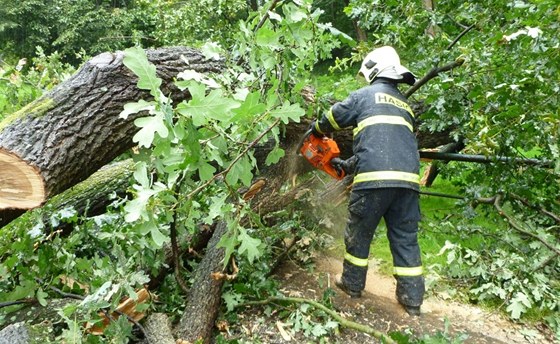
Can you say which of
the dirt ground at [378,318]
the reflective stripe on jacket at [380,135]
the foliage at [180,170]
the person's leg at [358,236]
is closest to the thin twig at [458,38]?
the reflective stripe on jacket at [380,135]

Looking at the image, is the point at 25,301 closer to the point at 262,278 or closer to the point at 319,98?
the point at 262,278

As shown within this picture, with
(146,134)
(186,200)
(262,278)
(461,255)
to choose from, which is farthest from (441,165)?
(146,134)

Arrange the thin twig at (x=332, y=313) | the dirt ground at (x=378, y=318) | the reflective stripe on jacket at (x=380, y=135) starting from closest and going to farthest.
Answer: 1. the thin twig at (x=332, y=313)
2. the dirt ground at (x=378, y=318)
3. the reflective stripe on jacket at (x=380, y=135)

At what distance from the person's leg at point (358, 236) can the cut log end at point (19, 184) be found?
1870 millimetres

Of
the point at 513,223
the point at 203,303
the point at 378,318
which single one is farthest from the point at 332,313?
the point at 513,223

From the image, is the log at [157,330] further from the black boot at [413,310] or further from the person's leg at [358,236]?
the black boot at [413,310]

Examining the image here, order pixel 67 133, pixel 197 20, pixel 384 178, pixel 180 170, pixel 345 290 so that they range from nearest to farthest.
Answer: pixel 180 170 → pixel 67 133 → pixel 384 178 → pixel 345 290 → pixel 197 20

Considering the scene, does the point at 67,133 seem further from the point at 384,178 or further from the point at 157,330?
the point at 384,178

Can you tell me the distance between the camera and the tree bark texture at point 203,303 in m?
2.26

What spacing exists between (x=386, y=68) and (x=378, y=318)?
5.63 feet

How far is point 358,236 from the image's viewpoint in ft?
9.67

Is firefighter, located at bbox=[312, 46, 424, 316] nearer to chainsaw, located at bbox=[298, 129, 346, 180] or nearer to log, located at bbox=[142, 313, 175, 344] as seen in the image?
chainsaw, located at bbox=[298, 129, 346, 180]

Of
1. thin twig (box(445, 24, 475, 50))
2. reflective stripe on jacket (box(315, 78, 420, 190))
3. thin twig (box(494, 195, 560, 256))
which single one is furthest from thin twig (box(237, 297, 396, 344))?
thin twig (box(445, 24, 475, 50))

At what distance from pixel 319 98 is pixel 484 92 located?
3.88ft
